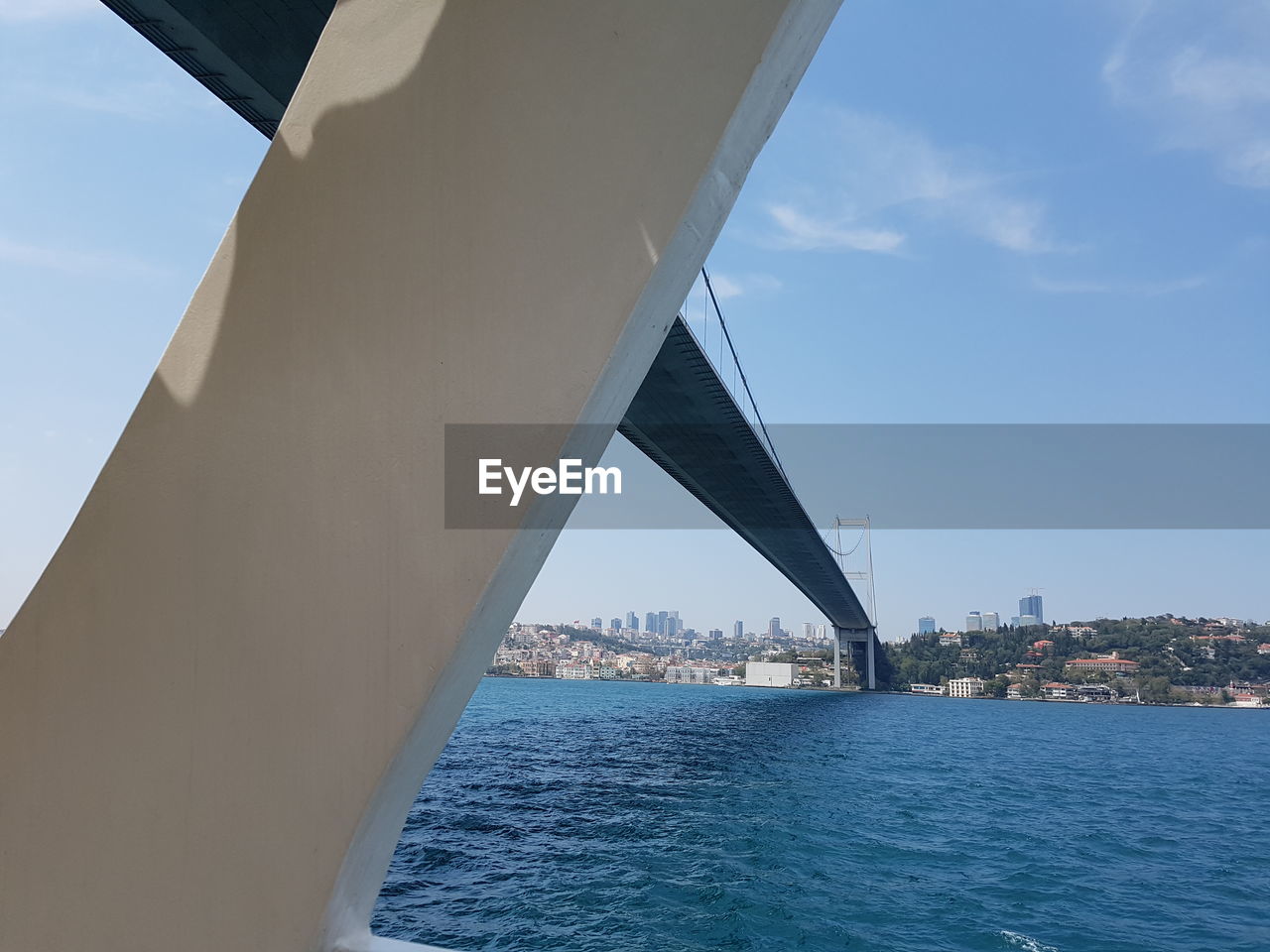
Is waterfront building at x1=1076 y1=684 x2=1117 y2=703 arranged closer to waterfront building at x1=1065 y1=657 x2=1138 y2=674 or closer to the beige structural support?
waterfront building at x1=1065 y1=657 x2=1138 y2=674

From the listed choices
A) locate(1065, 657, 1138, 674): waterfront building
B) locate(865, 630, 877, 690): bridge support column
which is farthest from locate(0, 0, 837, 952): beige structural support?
locate(1065, 657, 1138, 674): waterfront building

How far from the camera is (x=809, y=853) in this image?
34.8 ft

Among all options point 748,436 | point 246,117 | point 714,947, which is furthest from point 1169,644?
point 246,117

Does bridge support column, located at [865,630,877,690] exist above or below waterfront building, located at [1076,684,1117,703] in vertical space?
above

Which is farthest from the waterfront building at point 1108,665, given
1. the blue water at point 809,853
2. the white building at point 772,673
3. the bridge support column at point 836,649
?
the blue water at point 809,853

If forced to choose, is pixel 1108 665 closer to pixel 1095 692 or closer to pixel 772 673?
pixel 1095 692

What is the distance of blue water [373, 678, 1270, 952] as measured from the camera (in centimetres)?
754

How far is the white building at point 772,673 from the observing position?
233 feet

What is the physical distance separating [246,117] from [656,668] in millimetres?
91265

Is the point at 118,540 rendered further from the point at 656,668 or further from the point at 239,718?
the point at 656,668

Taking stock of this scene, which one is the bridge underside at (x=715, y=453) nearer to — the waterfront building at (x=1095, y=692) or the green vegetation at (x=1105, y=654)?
the green vegetation at (x=1105, y=654)

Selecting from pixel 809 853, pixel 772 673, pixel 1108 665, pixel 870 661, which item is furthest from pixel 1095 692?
pixel 809 853

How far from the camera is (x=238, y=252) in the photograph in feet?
4.75

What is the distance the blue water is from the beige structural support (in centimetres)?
614
